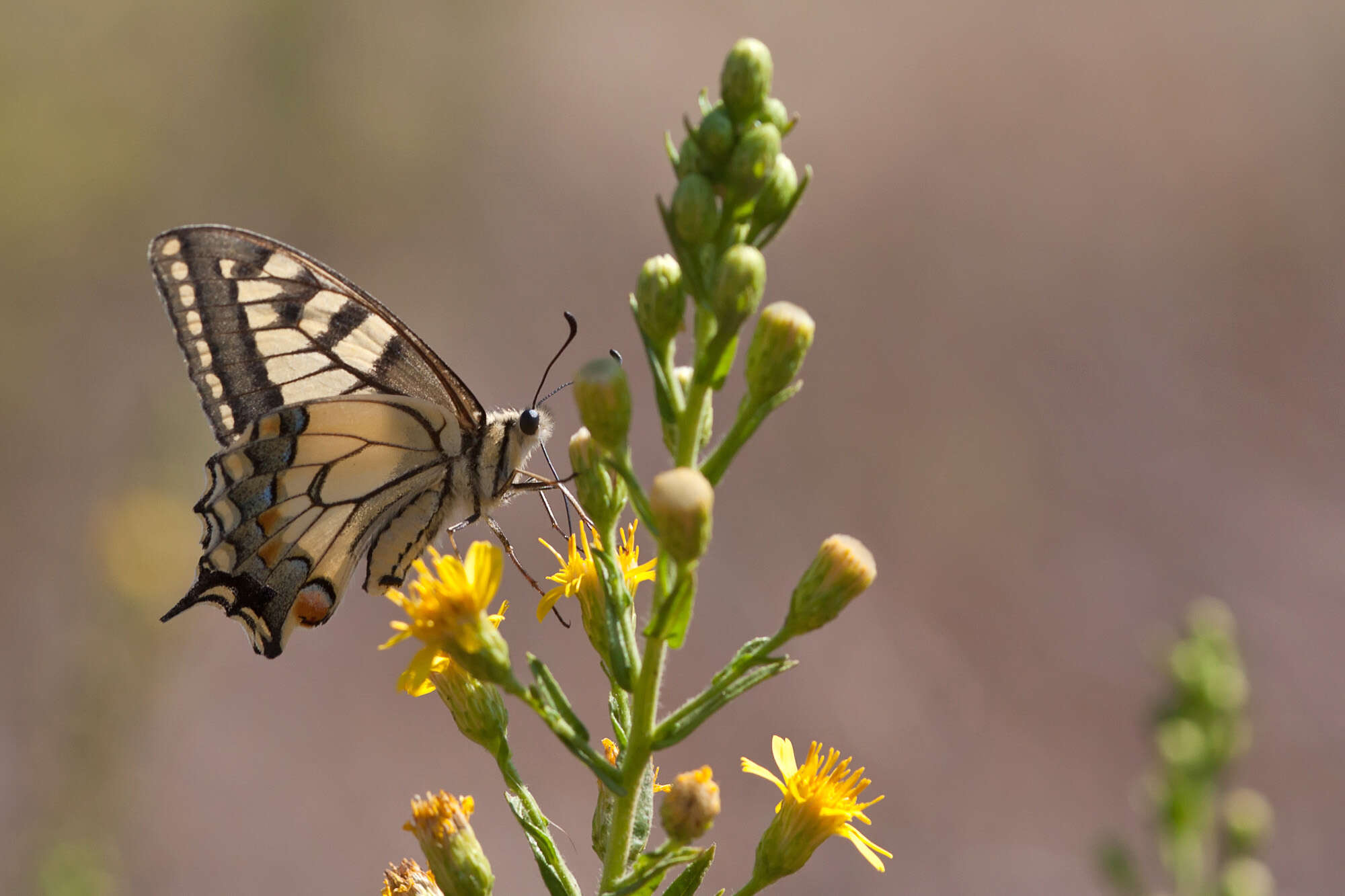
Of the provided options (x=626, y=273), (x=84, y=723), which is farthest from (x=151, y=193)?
(x=84, y=723)

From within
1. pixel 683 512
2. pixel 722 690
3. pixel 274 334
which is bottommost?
pixel 722 690

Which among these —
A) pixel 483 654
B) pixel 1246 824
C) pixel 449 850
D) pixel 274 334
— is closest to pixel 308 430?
pixel 274 334

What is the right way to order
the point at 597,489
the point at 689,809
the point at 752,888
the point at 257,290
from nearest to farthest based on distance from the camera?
the point at 689,809
the point at 752,888
the point at 597,489
the point at 257,290

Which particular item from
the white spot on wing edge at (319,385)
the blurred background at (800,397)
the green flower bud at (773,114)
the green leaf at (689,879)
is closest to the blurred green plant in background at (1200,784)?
the green leaf at (689,879)

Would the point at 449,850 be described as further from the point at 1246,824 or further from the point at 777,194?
the point at 1246,824

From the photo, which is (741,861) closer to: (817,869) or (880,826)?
(817,869)

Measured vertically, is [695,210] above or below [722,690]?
above

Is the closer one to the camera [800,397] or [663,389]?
[663,389]
